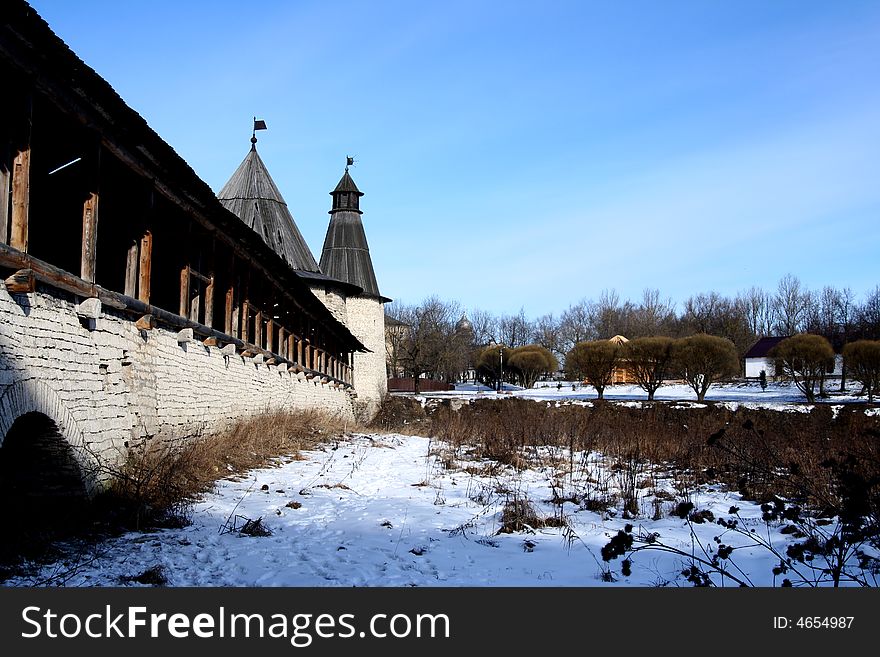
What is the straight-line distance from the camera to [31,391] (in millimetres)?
5762

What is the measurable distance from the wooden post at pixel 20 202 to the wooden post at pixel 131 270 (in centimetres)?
246

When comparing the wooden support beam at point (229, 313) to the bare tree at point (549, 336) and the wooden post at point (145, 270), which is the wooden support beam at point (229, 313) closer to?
the wooden post at point (145, 270)

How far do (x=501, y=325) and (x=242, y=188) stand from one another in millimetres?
68462

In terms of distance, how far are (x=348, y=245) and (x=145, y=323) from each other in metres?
31.0

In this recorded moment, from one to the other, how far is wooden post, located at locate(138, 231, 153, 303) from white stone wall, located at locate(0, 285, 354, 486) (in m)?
0.49

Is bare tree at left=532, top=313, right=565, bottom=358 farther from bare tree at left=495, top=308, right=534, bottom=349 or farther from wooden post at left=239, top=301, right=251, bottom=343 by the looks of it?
wooden post at left=239, top=301, right=251, bottom=343

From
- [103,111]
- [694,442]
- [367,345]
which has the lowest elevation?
[694,442]

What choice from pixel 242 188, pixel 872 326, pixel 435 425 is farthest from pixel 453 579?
pixel 872 326

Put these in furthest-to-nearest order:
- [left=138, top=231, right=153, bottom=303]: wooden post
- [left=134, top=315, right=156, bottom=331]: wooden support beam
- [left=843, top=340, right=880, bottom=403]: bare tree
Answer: [left=843, top=340, right=880, bottom=403]: bare tree → [left=138, top=231, right=153, bottom=303]: wooden post → [left=134, top=315, right=156, bottom=331]: wooden support beam

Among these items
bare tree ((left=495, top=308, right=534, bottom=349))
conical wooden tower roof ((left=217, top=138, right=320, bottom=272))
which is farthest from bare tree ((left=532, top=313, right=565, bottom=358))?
conical wooden tower roof ((left=217, top=138, right=320, bottom=272))

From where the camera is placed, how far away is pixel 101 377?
7336mm

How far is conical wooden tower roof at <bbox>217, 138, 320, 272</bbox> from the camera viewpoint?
105ft

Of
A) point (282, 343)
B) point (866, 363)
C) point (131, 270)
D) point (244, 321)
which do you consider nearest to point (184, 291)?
point (131, 270)

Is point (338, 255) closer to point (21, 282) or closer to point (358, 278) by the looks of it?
point (358, 278)
